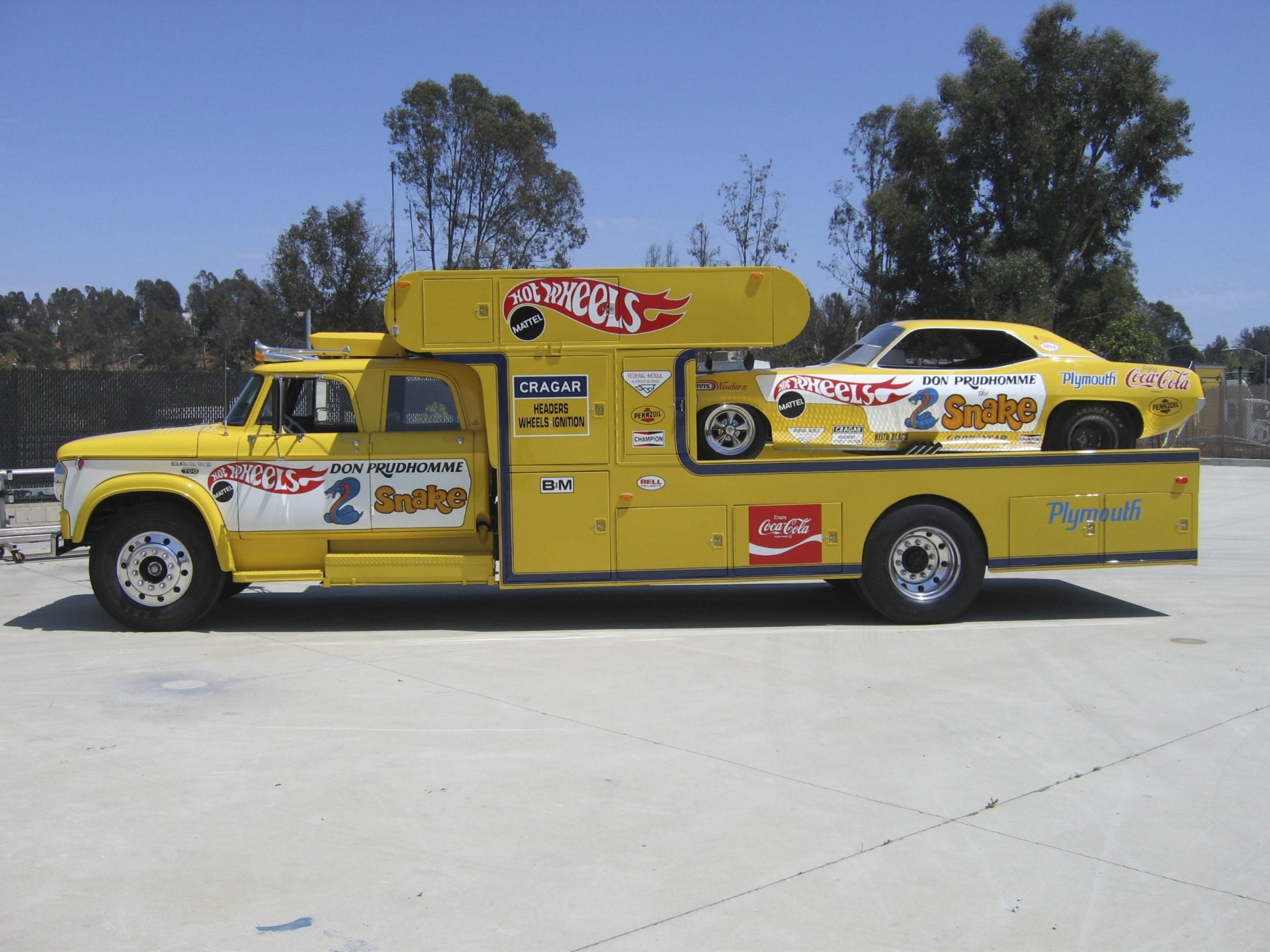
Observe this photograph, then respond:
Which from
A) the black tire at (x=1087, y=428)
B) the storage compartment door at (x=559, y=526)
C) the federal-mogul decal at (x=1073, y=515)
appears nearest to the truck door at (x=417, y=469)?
the storage compartment door at (x=559, y=526)

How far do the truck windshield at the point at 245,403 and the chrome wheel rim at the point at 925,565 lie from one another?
551 centimetres

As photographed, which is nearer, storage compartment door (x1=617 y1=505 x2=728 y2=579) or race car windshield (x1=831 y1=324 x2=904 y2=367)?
storage compartment door (x1=617 y1=505 x2=728 y2=579)

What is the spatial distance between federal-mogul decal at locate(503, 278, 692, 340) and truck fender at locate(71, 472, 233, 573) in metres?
2.87

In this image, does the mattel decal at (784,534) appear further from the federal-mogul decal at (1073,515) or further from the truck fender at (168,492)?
the truck fender at (168,492)

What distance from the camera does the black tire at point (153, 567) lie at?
344 inches

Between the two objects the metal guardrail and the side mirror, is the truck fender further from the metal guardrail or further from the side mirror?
the metal guardrail

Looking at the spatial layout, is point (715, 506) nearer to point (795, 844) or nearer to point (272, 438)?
point (272, 438)

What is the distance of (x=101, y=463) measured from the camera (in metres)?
8.71

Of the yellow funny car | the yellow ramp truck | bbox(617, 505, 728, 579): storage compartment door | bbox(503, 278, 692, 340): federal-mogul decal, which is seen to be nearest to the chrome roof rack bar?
the yellow ramp truck

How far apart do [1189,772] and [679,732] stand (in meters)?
2.71

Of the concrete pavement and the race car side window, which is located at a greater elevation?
the race car side window

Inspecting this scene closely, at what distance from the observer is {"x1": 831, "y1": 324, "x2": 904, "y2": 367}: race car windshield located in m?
9.65

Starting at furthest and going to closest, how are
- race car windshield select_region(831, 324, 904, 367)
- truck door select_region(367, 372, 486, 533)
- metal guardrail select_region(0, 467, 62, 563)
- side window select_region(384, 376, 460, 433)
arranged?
1. metal guardrail select_region(0, 467, 62, 563)
2. race car windshield select_region(831, 324, 904, 367)
3. side window select_region(384, 376, 460, 433)
4. truck door select_region(367, 372, 486, 533)

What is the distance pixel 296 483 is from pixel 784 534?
13.2ft
